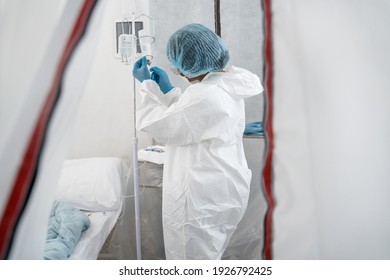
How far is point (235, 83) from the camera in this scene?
1.15 metres

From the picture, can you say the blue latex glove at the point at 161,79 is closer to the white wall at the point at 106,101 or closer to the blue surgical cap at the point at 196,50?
the blue surgical cap at the point at 196,50

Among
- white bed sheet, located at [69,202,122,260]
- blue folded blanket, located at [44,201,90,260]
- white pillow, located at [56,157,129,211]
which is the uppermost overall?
white pillow, located at [56,157,129,211]

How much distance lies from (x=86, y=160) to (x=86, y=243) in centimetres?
53

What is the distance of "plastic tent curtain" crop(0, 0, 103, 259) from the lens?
0.45 m

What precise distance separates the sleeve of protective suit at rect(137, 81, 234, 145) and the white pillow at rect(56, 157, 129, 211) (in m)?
0.54

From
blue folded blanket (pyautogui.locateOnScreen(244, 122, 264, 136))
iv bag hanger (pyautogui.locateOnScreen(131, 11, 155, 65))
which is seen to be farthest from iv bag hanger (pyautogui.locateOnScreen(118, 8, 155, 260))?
blue folded blanket (pyautogui.locateOnScreen(244, 122, 264, 136))

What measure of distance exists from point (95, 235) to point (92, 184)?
1.02 ft

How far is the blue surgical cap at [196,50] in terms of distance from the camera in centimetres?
114

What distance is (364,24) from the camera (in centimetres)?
55

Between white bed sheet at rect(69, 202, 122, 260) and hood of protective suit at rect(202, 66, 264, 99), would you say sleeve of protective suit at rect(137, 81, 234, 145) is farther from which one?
white bed sheet at rect(69, 202, 122, 260)

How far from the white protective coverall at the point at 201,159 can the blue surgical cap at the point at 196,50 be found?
57 mm

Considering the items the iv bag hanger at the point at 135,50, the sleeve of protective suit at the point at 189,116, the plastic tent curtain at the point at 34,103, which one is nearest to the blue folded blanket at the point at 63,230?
the iv bag hanger at the point at 135,50
